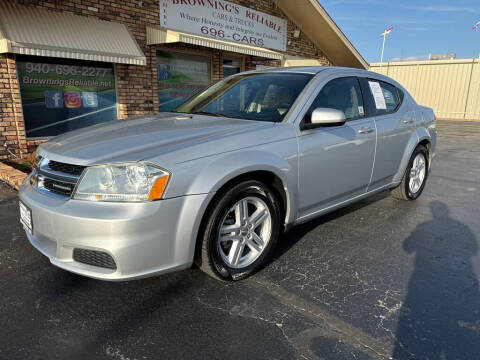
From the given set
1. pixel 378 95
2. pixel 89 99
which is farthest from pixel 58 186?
pixel 89 99

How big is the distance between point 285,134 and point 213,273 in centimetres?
119

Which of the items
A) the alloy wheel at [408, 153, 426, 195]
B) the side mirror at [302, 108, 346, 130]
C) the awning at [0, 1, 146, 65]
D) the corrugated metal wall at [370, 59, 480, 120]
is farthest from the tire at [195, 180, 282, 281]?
the corrugated metal wall at [370, 59, 480, 120]

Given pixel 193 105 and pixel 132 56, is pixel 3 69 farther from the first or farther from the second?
pixel 193 105

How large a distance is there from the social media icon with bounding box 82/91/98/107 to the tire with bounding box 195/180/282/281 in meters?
6.06

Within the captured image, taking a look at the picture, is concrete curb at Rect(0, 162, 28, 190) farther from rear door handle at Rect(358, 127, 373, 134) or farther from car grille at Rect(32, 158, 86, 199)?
rear door handle at Rect(358, 127, 373, 134)

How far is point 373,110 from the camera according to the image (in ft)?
12.6

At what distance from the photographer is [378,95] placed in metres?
4.01

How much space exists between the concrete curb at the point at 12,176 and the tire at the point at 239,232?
359cm

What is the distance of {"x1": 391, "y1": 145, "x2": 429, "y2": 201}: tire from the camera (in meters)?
4.57

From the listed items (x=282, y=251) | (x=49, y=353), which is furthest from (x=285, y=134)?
(x=49, y=353)

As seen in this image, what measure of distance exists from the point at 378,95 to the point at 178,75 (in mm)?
6261

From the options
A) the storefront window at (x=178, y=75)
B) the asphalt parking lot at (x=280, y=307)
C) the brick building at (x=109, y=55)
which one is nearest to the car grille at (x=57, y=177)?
the asphalt parking lot at (x=280, y=307)

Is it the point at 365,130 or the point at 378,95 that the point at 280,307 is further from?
the point at 378,95

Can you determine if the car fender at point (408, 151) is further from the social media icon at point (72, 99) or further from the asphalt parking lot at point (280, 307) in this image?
the social media icon at point (72, 99)
